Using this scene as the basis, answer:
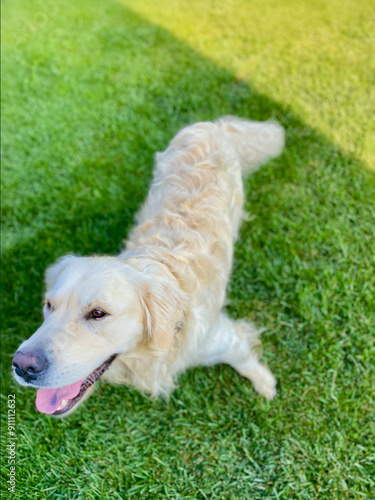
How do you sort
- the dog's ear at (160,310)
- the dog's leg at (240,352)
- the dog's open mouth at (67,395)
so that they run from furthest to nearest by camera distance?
the dog's leg at (240,352)
the dog's open mouth at (67,395)
the dog's ear at (160,310)

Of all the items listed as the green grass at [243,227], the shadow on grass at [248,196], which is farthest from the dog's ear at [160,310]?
the shadow on grass at [248,196]

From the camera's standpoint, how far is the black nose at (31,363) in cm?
168

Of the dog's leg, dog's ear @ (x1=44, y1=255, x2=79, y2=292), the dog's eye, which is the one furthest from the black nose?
the dog's leg

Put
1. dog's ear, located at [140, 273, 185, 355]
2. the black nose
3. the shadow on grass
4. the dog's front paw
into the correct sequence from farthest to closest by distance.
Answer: the shadow on grass < the dog's front paw < dog's ear, located at [140, 273, 185, 355] < the black nose

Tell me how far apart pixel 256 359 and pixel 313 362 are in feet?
1.28

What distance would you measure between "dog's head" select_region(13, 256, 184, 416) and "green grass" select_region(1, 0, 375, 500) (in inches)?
31.3

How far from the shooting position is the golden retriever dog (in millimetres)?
1740

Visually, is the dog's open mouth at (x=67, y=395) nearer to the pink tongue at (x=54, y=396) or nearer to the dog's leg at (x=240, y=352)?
the pink tongue at (x=54, y=396)

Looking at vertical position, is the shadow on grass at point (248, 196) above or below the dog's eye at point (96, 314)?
below

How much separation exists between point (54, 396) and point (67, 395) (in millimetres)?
81

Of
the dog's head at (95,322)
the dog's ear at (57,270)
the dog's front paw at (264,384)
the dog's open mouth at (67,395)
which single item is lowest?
the dog's front paw at (264,384)

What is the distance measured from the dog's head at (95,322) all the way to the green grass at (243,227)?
796mm

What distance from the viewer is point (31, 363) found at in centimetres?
168

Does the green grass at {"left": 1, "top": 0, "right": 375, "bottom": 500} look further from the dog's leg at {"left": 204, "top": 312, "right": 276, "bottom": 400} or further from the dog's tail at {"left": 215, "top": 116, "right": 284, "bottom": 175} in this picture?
the dog's tail at {"left": 215, "top": 116, "right": 284, "bottom": 175}
